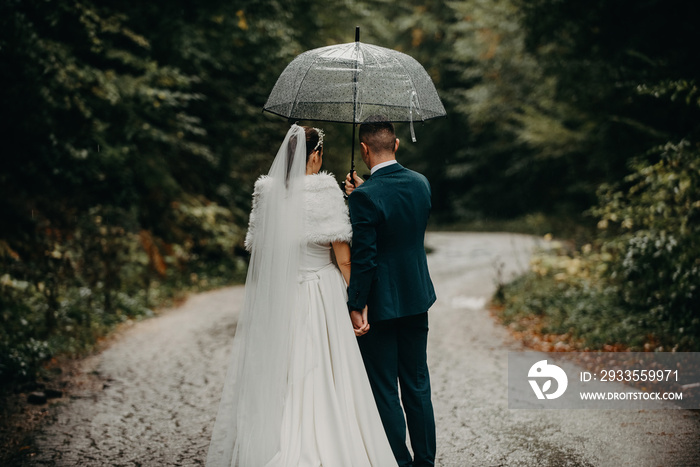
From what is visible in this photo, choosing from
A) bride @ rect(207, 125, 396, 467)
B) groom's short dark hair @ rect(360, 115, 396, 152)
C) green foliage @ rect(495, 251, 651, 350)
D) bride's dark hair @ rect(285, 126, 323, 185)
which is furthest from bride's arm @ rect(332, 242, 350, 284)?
green foliage @ rect(495, 251, 651, 350)

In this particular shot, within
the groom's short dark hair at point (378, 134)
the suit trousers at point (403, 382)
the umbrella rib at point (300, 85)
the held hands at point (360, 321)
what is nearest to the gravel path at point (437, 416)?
the suit trousers at point (403, 382)

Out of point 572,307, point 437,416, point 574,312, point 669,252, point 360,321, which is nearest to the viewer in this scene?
point 360,321

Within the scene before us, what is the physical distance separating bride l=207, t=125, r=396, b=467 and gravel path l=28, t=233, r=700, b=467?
0.88 m

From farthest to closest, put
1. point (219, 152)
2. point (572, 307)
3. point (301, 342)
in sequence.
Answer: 1. point (219, 152)
2. point (572, 307)
3. point (301, 342)

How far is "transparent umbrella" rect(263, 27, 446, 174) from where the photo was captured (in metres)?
3.85

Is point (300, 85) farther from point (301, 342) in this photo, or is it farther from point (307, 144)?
point (301, 342)

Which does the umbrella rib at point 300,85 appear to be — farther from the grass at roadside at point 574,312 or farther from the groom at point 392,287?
the grass at roadside at point 574,312

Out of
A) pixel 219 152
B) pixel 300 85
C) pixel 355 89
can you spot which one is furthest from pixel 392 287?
→ pixel 219 152

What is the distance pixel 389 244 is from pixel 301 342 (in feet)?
2.64

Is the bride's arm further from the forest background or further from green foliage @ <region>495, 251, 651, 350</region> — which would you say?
green foliage @ <region>495, 251, 651, 350</region>

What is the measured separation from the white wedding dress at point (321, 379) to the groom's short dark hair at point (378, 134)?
32cm

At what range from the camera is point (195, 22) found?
428 inches

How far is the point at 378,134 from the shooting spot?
12.0 feet

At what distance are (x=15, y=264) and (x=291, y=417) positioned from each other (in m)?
5.60
